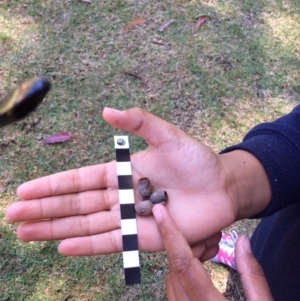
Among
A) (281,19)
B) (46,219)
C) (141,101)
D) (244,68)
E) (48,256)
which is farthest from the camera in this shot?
(281,19)

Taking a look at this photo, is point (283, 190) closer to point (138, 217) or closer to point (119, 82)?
point (138, 217)

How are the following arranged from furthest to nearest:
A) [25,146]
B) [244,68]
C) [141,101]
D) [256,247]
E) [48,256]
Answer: [244,68]
[141,101]
[25,146]
[48,256]
[256,247]

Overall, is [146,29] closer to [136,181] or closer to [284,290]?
[136,181]

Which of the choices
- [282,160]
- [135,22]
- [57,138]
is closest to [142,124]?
[282,160]

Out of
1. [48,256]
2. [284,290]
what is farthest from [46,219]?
[284,290]

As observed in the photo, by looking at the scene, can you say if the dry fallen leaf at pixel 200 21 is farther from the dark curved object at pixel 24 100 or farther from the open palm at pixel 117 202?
the dark curved object at pixel 24 100

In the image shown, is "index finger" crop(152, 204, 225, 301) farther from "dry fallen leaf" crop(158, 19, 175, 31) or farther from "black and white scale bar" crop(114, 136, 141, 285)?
"dry fallen leaf" crop(158, 19, 175, 31)
